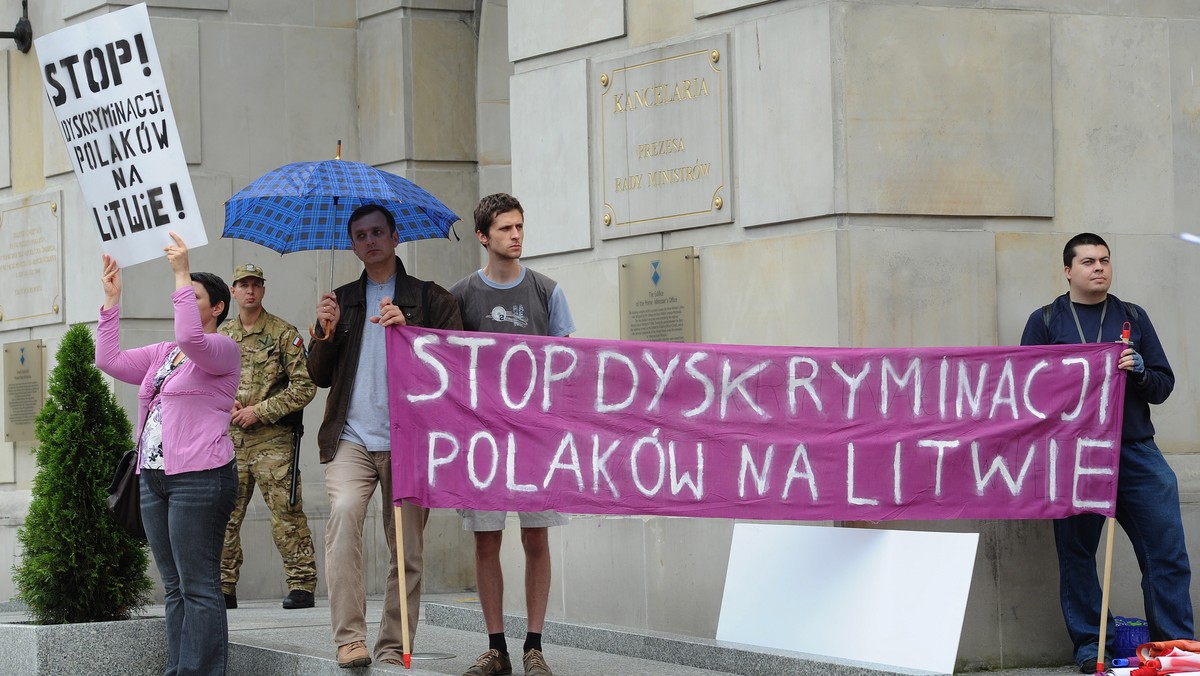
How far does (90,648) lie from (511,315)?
274 centimetres

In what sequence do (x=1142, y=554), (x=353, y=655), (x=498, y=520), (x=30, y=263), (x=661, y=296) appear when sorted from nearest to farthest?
(x=353, y=655) < (x=498, y=520) < (x=1142, y=554) < (x=661, y=296) < (x=30, y=263)

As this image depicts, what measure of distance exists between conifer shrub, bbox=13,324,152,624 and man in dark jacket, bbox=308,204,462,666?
5.40 feet

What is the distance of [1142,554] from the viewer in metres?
8.34

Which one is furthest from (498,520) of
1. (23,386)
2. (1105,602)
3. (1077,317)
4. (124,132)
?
(23,386)

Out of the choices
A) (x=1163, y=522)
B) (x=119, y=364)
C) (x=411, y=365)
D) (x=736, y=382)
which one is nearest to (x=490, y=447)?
(x=411, y=365)

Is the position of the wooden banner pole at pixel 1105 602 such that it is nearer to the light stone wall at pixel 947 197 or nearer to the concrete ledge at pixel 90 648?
the light stone wall at pixel 947 197

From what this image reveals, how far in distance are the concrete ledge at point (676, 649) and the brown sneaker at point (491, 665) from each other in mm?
1022

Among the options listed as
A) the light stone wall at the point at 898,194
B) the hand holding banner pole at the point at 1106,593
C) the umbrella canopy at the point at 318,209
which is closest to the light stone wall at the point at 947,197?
the light stone wall at the point at 898,194

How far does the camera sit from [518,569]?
1041 cm

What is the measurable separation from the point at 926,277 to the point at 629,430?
1.79 meters

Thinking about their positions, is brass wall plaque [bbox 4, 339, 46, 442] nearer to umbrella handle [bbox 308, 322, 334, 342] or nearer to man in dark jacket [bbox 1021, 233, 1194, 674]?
umbrella handle [bbox 308, 322, 334, 342]

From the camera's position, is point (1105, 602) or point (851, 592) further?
point (851, 592)

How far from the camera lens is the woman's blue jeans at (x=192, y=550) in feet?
26.0

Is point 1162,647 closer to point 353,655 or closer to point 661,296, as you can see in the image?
point 661,296
